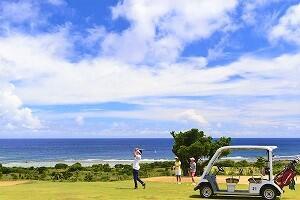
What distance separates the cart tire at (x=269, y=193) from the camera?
806 inches

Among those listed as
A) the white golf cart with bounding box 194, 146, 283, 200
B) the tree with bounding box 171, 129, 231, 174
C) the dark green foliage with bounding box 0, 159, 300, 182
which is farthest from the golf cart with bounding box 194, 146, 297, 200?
the tree with bounding box 171, 129, 231, 174

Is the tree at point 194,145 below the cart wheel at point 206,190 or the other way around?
the other way around

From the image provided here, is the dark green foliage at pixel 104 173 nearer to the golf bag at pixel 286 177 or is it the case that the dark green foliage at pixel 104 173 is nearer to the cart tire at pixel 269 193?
the golf bag at pixel 286 177

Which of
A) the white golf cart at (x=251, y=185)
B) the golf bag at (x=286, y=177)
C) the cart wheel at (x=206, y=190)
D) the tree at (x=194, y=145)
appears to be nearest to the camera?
the white golf cart at (x=251, y=185)

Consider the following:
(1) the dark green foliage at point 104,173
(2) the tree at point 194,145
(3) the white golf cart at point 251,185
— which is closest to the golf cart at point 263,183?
(3) the white golf cart at point 251,185

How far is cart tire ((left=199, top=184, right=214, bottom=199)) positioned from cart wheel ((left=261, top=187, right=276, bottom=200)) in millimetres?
2187

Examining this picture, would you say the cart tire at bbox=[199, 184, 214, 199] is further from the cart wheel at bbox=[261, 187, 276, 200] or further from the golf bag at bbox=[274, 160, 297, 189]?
the golf bag at bbox=[274, 160, 297, 189]

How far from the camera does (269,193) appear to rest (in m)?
20.6

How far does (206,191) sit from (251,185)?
1.92m

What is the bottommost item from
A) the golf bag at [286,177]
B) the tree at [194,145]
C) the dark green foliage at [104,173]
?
the golf bag at [286,177]

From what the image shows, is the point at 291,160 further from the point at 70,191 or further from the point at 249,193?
the point at 70,191

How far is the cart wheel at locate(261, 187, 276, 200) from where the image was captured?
20.5 metres

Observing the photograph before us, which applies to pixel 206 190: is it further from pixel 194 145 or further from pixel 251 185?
pixel 194 145

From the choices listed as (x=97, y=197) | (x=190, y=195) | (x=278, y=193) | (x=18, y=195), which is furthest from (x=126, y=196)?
(x=278, y=193)
